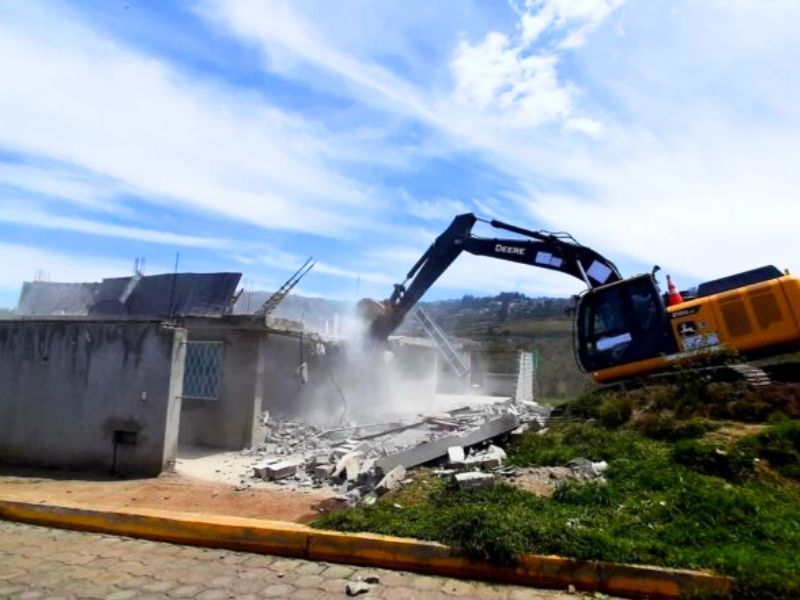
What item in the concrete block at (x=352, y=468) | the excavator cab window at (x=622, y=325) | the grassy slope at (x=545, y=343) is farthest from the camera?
the grassy slope at (x=545, y=343)

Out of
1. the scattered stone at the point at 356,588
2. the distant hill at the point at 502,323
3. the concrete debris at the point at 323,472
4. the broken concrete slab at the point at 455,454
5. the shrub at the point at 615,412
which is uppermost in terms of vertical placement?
the distant hill at the point at 502,323

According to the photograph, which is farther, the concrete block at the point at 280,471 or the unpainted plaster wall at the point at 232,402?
the unpainted plaster wall at the point at 232,402

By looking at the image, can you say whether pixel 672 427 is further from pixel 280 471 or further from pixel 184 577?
pixel 184 577

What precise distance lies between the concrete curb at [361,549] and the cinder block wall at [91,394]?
2761 millimetres

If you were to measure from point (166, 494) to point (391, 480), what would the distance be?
343 cm

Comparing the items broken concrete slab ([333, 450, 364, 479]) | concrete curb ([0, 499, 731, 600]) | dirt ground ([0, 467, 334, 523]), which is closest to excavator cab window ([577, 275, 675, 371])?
broken concrete slab ([333, 450, 364, 479])

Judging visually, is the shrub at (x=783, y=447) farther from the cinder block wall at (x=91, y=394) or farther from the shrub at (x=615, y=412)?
the cinder block wall at (x=91, y=394)

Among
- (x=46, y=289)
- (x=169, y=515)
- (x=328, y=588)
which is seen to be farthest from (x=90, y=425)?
(x=46, y=289)

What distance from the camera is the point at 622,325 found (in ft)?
37.7

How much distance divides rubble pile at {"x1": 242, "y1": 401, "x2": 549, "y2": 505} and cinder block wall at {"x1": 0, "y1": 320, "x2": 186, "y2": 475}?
1.92 metres

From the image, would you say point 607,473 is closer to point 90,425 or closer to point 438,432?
point 438,432

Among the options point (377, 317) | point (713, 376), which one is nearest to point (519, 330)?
point (377, 317)

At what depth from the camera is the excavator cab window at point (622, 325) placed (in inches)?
435

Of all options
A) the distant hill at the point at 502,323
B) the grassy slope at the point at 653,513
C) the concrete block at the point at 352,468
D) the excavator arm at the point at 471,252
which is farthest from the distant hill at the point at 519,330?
the grassy slope at the point at 653,513
